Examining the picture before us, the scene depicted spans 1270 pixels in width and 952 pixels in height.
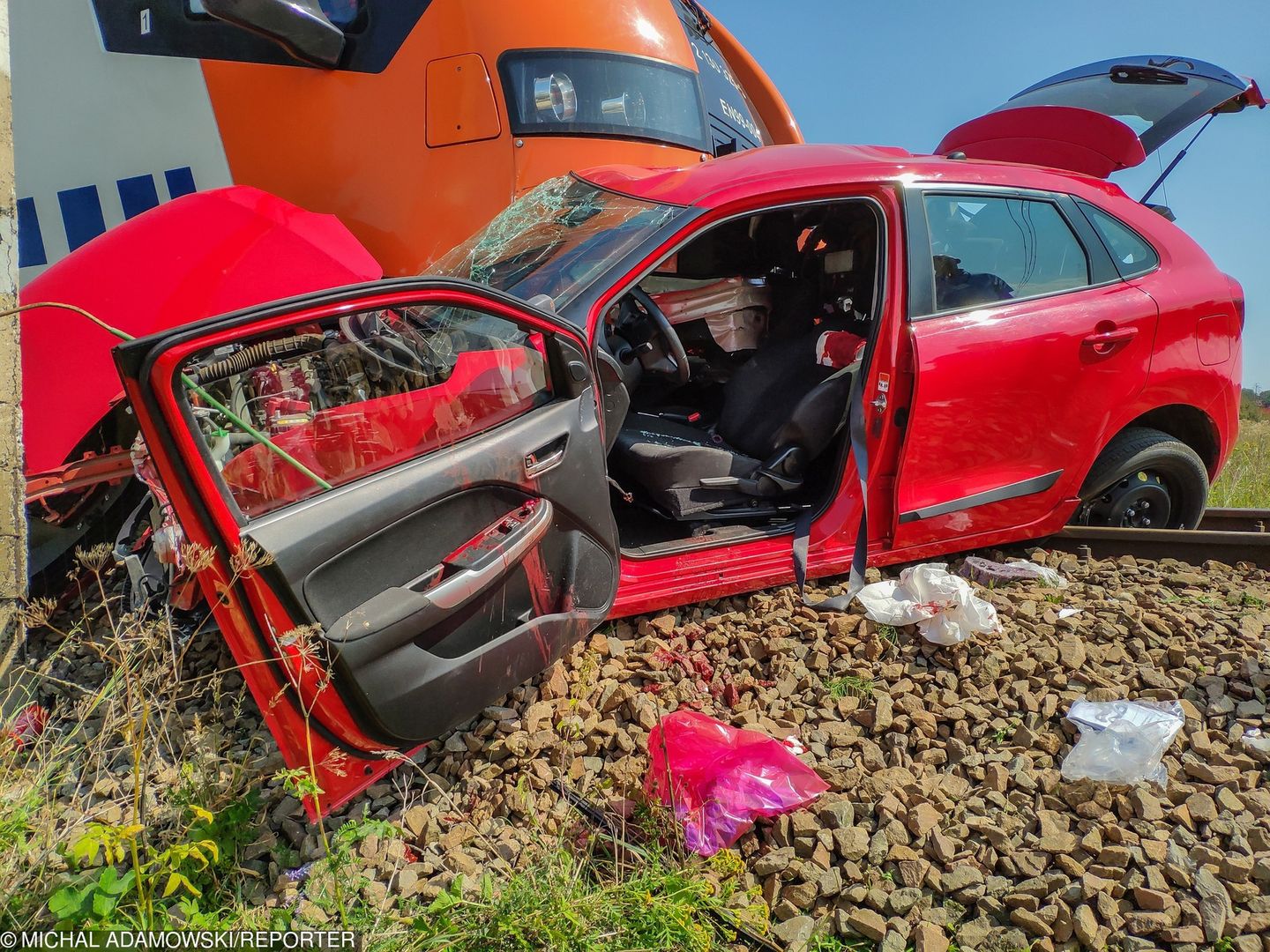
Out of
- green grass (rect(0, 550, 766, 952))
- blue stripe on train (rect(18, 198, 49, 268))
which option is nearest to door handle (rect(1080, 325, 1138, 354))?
green grass (rect(0, 550, 766, 952))

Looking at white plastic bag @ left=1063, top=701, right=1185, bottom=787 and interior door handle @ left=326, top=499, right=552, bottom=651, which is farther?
white plastic bag @ left=1063, top=701, right=1185, bottom=787

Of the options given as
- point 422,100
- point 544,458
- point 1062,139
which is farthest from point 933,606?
point 422,100

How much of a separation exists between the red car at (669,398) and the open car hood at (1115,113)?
0.02 m

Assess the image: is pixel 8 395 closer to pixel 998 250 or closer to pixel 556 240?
pixel 556 240

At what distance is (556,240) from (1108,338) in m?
2.23

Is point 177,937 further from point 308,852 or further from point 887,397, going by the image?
point 887,397

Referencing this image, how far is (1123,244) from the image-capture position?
3.68 m

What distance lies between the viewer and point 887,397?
3189 mm

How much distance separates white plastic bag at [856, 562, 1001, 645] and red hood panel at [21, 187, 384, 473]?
2.34 m

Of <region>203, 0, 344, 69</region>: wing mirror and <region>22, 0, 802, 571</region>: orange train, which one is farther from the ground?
<region>203, 0, 344, 69</region>: wing mirror

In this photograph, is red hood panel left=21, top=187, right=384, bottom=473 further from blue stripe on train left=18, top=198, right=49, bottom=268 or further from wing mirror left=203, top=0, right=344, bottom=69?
blue stripe on train left=18, top=198, right=49, bottom=268

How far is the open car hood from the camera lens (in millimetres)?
4559

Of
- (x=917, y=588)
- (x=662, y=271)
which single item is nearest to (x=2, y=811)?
(x=917, y=588)

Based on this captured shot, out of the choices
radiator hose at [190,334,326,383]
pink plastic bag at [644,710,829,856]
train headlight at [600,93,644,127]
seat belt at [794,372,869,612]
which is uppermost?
train headlight at [600,93,644,127]
